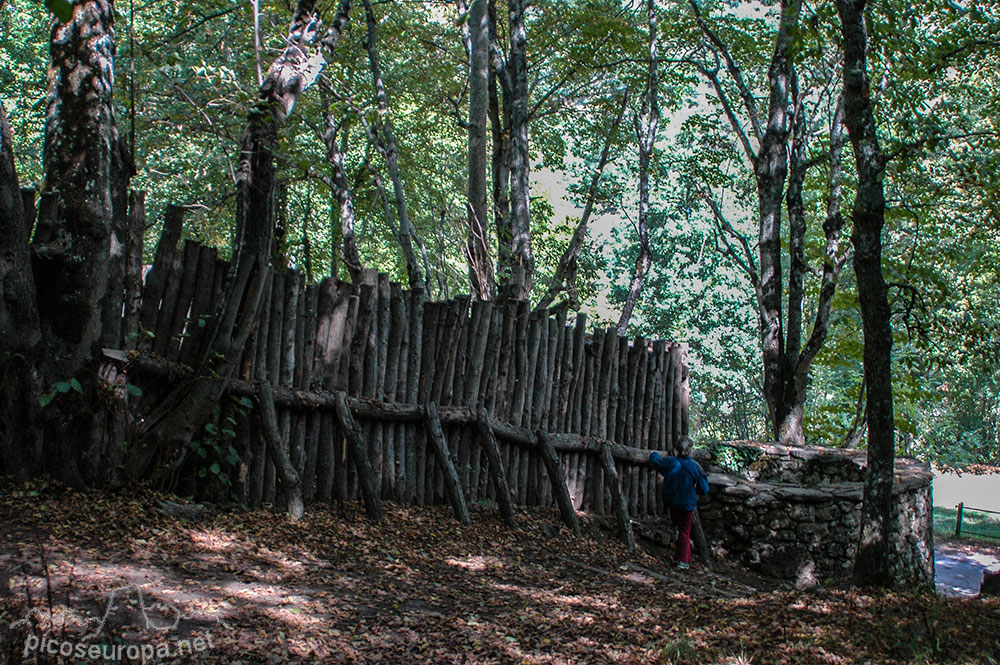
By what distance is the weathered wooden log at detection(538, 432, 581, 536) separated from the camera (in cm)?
822

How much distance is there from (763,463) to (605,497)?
9.48ft

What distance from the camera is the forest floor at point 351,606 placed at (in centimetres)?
360

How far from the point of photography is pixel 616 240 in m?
24.9

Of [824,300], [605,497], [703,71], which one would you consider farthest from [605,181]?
[605,497]

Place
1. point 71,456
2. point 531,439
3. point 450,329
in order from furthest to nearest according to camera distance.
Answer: point 531,439 < point 450,329 < point 71,456

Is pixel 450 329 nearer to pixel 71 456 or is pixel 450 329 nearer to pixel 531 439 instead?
pixel 531 439

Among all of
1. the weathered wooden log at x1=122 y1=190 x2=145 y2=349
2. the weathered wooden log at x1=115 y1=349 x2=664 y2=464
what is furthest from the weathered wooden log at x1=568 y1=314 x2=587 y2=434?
the weathered wooden log at x1=122 y1=190 x2=145 y2=349

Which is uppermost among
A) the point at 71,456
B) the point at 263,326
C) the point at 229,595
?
the point at 263,326

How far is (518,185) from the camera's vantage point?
10.9 m

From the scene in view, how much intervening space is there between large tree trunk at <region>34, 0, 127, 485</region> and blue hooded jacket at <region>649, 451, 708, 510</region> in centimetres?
587

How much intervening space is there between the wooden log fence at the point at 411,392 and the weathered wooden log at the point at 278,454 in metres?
0.02

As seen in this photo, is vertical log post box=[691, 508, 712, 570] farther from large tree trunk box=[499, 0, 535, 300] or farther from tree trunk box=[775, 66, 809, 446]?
large tree trunk box=[499, 0, 535, 300]

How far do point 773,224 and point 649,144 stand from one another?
10.3ft

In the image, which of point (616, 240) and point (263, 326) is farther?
point (616, 240)
